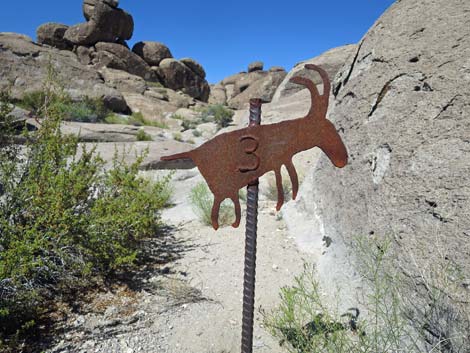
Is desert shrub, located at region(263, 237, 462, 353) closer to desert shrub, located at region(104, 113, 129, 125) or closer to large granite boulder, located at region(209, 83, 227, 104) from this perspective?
desert shrub, located at region(104, 113, 129, 125)

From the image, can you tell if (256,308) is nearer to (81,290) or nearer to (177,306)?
(177,306)

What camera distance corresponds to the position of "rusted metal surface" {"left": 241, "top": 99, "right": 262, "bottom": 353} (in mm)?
1584

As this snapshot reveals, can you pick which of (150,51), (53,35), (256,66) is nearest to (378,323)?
(150,51)

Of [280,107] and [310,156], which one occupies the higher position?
[280,107]

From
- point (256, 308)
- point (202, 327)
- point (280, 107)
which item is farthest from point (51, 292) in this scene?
point (280, 107)

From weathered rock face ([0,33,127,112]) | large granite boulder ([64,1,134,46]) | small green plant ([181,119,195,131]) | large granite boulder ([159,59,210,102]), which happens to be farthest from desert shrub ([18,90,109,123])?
large granite boulder ([159,59,210,102])

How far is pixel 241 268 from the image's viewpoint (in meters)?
3.46

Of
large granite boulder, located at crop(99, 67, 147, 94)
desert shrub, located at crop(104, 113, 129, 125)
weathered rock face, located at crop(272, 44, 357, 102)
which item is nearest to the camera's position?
weathered rock face, located at crop(272, 44, 357, 102)

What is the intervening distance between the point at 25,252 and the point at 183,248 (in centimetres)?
184

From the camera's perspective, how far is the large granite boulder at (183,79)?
25.4 metres

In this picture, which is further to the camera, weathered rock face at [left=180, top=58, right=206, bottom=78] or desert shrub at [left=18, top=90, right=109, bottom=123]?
weathered rock face at [left=180, top=58, right=206, bottom=78]

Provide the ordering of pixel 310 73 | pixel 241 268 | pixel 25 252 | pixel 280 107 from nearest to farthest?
pixel 25 252, pixel 241 268, pixel 280 107, pixel 310 73

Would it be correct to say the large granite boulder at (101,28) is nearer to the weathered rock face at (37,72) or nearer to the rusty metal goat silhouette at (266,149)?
the weathered rock face at (37,72)

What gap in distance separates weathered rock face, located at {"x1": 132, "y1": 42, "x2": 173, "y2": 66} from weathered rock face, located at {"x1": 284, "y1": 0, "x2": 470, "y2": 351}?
24666mm
